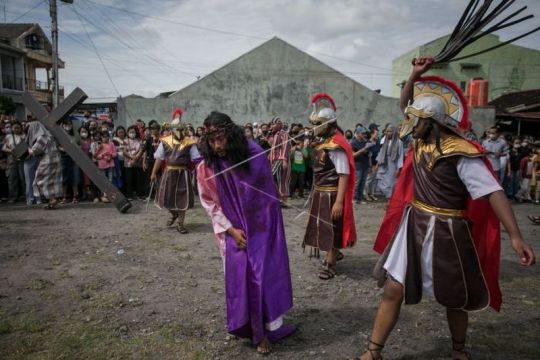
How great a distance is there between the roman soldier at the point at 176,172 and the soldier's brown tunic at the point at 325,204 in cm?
287

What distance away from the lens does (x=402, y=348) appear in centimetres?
331

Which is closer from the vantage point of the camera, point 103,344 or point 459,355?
point 459,355

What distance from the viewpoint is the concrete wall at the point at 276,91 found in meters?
18.3

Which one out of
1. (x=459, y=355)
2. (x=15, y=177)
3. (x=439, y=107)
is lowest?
(x=459, y=355)

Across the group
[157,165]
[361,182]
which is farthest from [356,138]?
[157,165]

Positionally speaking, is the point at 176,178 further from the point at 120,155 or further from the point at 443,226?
the point at 443,226

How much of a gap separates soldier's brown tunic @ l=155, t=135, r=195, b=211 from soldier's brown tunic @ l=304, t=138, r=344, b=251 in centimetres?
292

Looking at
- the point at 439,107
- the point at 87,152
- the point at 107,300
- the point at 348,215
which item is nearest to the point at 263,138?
the point at 87,152

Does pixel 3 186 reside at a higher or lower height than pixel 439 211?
lower

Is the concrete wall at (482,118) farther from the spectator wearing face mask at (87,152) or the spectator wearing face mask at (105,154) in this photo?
the spectator wearing face mask at (87,152)

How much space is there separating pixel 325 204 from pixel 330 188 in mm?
212

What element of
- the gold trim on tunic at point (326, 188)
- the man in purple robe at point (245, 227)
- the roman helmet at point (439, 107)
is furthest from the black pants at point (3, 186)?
the roman helmet at point (439, 107)

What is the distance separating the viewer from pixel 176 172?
6.98m

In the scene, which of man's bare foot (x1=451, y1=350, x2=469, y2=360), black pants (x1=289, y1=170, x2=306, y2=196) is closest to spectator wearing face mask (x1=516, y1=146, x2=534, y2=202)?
black pants (x1=289, y1=170, x2=306, y2=196)
